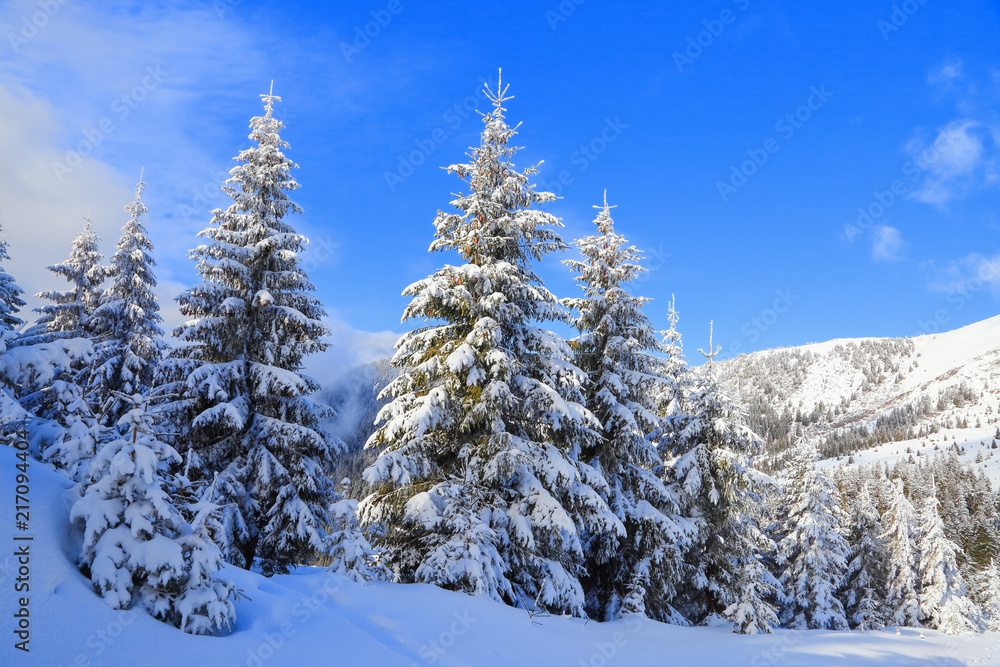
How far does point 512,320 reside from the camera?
12.8 meters

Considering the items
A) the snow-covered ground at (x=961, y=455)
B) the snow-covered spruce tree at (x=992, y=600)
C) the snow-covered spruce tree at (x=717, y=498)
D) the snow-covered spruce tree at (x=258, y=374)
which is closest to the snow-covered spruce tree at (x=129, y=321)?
the snow-covered spruce tree at (x=258, y=374)

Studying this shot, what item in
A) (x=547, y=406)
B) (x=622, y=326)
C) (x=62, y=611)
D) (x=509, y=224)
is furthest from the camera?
(x=622, y=326)

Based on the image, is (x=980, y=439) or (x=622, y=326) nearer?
(x=622, y=326)

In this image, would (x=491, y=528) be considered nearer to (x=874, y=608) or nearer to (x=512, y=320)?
(x=512, y=320)

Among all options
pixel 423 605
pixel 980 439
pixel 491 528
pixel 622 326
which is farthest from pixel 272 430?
pixel 980 439

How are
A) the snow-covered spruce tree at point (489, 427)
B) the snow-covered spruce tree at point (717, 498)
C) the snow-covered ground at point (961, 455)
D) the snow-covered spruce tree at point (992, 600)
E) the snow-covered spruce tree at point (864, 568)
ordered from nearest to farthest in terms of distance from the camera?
the snow-covered spruce tree at point (489, 427) → the snow-covered spruce tree at point (717, 498) → the snow-covered spruce tree at point (864, 568) → the snow-covered spruce tree at point (992, 600) → the snow-covered ground at point (961, 455)

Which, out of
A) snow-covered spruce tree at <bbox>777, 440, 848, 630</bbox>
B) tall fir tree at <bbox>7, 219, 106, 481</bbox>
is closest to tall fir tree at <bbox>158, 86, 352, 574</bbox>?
tall fir tree at <bbox>7, 219, 106, 481</bbox>

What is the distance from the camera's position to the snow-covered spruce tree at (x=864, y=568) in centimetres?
3058

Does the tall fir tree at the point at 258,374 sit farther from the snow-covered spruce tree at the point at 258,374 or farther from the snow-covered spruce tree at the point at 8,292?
the snow-covered spruce tree at the point at 8,292

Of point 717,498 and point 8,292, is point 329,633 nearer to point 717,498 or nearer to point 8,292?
point 717,498

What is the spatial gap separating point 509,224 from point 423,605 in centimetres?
847

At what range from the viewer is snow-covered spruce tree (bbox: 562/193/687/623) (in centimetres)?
1452

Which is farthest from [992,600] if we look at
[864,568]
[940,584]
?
[864,568]

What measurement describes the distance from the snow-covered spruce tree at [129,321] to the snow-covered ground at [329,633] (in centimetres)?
1423
